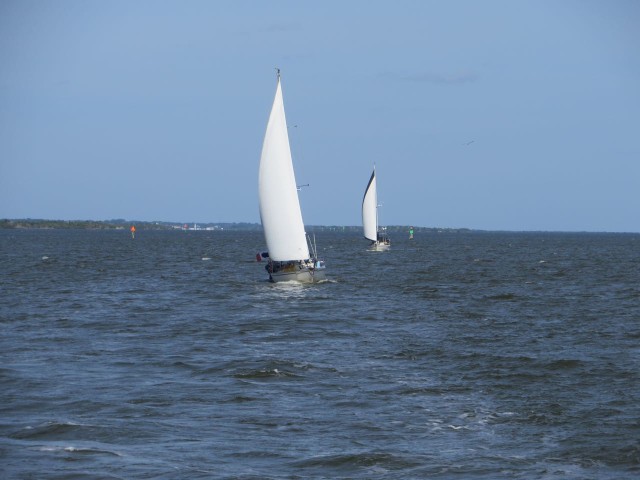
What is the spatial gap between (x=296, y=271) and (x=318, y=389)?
98.8 feet

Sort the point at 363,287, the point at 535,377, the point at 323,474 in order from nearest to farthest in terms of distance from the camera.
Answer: the point at 323,474 → the point at 535,377 → the point at 363,287

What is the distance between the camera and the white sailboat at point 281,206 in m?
53.9

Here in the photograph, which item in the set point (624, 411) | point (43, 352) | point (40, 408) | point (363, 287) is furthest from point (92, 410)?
point (363, 287)

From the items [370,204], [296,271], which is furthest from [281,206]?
[370,204]

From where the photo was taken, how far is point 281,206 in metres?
54.2

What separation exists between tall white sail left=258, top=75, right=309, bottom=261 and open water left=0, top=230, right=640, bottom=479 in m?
5.47

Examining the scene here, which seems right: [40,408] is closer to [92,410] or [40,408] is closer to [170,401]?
[92,410]

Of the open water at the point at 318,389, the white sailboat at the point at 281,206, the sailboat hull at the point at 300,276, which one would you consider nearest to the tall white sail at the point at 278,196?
the white sailboat at the point at 281,206

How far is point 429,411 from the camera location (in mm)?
21703

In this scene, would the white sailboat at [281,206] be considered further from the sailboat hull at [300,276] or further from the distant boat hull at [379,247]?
the distant boat hull at [379,247]

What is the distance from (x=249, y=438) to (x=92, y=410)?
4.14 m

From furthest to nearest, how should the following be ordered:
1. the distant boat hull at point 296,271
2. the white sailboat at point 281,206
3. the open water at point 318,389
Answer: the distant boat hull at point 296,271 → the white sailboat at point 281,206 → the open water at point 318,389

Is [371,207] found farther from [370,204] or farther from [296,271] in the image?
[296,271]

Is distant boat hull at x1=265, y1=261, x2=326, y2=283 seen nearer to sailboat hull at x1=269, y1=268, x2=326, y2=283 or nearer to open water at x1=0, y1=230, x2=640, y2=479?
sailboat hull at x1=269, y1=268, x2=326, y2=283
